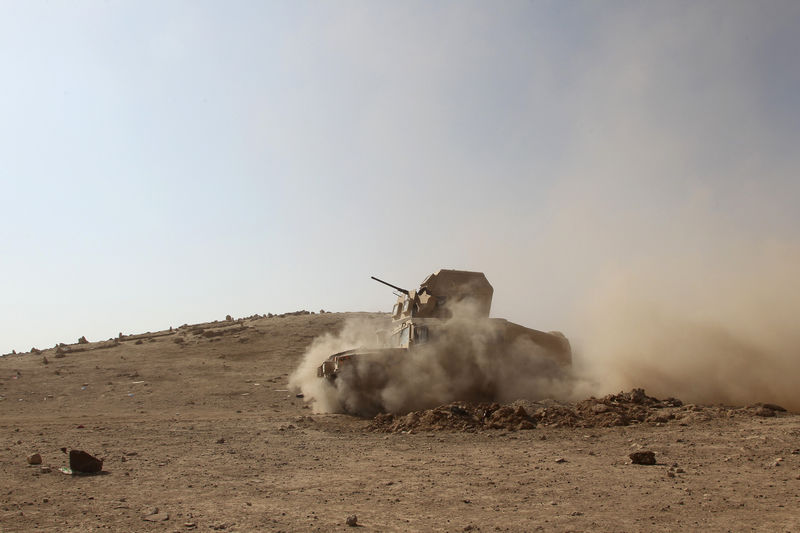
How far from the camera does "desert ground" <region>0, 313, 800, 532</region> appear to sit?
5550 mm

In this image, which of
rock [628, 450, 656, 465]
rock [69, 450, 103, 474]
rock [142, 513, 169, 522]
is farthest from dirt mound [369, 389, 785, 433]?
rock [142, 513, 169, 522]

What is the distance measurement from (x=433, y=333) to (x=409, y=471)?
784cm

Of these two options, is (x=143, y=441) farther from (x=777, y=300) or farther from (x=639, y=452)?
(x=777, y=300)

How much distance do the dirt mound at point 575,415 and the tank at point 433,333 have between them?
84.4 inches

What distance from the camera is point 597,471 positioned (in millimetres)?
7383

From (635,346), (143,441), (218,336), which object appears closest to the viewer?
(143,441)

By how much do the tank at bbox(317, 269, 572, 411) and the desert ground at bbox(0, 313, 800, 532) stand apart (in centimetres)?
117

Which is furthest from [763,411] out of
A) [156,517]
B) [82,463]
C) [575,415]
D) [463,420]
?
[82,463]

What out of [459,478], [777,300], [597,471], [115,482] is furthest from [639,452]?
[777,300]

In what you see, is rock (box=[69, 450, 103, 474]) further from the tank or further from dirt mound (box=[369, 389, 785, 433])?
the tank

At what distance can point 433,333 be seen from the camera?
1558cm

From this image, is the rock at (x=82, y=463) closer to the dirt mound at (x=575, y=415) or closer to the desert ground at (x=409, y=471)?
the desert ground at (x=409, y=471)

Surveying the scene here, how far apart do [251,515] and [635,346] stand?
13169mm

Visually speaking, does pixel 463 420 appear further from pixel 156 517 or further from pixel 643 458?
pixel 156 517
